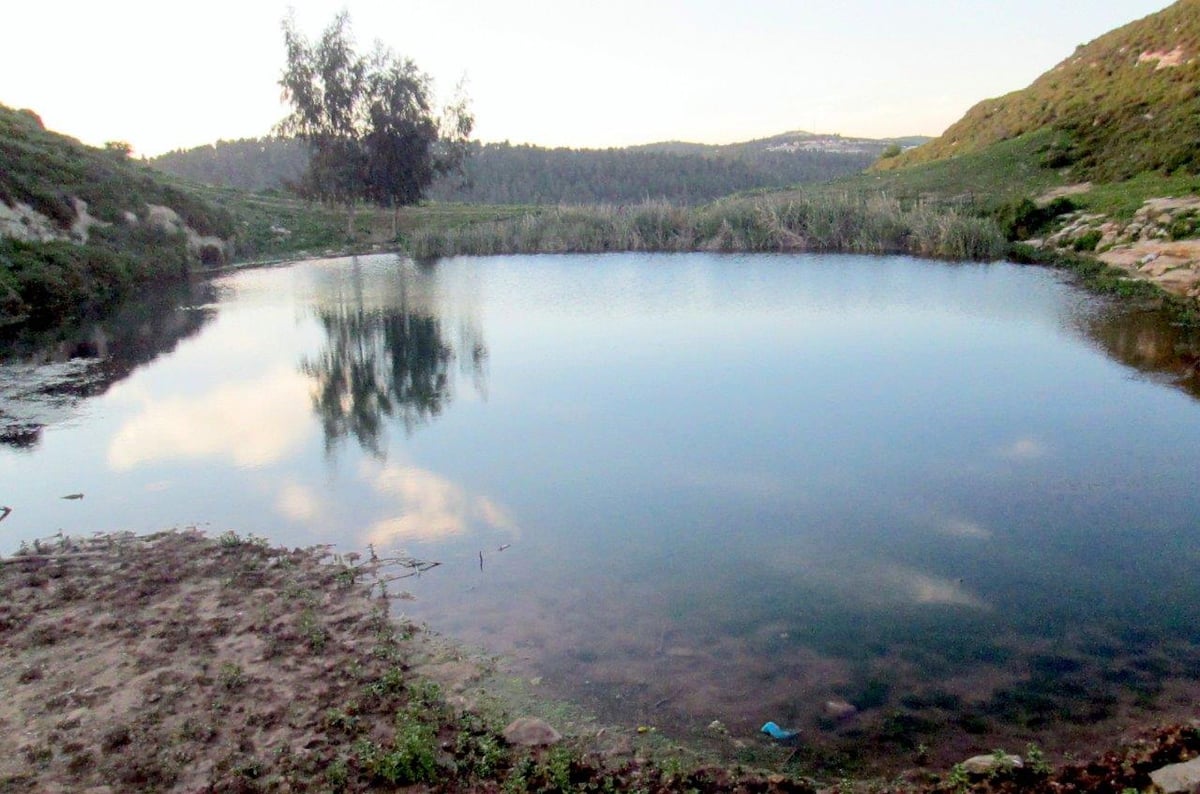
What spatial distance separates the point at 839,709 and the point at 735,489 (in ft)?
9.33

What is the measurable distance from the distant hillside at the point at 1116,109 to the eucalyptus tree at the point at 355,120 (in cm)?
2161

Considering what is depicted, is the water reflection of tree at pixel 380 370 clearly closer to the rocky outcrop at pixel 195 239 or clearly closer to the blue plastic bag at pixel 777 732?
the blue plastic bag at pixel 777 732

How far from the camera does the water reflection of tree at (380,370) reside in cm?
911

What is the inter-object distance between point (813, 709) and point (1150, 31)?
1508 inches

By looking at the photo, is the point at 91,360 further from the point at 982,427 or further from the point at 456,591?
the point at 982,427

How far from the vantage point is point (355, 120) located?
3397cm

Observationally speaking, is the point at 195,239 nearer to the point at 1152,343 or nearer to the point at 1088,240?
the point at 1088,240

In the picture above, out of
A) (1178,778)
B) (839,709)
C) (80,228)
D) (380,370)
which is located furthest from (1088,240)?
(80,228)

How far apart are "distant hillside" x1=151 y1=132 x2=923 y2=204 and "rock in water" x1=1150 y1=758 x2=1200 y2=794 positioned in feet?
200

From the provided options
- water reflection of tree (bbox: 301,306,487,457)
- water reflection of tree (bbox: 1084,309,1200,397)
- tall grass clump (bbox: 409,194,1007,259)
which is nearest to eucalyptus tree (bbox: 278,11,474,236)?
tall grass clump (bbox: 409,194,1007,259)

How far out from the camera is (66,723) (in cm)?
366

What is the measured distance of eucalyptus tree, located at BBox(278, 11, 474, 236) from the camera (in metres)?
33.2


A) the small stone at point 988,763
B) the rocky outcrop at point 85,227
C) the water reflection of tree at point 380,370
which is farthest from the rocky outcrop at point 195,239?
the small stone at point 988,763

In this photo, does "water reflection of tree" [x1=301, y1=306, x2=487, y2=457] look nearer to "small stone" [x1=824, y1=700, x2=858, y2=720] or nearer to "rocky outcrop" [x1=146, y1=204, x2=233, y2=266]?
"small stone" [x1=824, y1=700, x2=858, y2=720]
